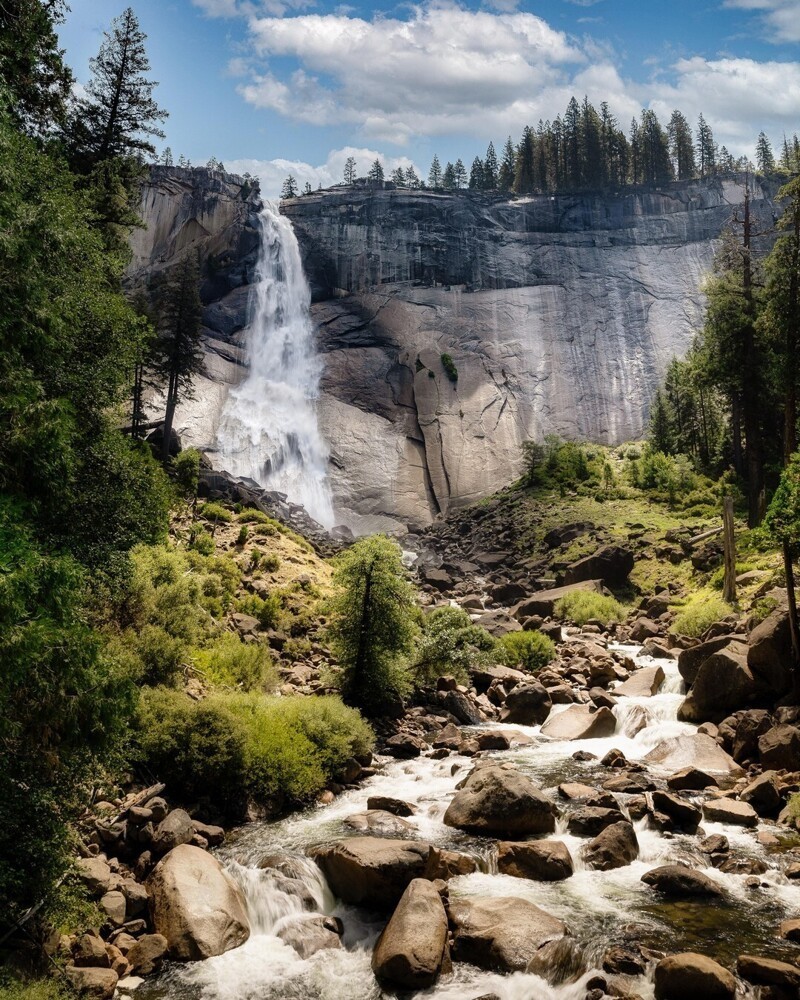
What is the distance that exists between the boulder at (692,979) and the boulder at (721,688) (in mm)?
10968

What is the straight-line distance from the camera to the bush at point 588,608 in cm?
3378

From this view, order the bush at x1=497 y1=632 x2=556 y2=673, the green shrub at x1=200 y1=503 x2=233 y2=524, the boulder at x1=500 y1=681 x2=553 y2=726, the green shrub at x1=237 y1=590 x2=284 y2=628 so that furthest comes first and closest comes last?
the green shrub at x1=200 y1=503 x2=233 y2=524
the bush at x1=497 y1=632 x2=556 y2=673
the green shrub at x1=237 y1=590 x2=284 y2=628
the boulder at x1=500 y1=681 x2=553 y2=726

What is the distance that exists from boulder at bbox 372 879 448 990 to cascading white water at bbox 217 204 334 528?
53.6 meters

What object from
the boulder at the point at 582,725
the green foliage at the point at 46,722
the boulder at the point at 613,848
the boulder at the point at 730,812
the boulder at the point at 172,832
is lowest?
the boulder at the point at 582,725

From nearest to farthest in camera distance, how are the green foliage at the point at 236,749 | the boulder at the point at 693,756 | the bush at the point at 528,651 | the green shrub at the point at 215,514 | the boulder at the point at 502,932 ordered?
1. the boulder at the point at 502,932
2. the green foliage at the point at 236,749
3. the boulder at the point at 693,756
4. the bush at the point at 528,651
5. the green shrub at the point at 215,514

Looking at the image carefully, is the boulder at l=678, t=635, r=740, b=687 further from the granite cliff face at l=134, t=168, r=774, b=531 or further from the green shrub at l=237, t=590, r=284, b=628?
the granite cliff face at l=134, t=168, r=774, b=531

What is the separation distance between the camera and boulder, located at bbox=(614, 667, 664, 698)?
22250mm

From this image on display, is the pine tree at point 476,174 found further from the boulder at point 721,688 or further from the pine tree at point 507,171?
the boulder at point 721,688

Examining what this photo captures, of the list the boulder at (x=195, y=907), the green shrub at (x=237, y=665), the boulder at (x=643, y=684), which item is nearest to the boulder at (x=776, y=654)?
the boulder at (x=643, y=684)

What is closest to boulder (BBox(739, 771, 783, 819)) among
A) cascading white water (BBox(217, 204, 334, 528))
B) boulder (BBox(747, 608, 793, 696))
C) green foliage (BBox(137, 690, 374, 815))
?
boulder (BBox(747, 608, 793, 696))

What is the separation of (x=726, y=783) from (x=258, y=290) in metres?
74.1

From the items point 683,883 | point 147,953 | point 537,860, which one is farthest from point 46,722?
point 683,883

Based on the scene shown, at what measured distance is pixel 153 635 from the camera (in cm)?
1731

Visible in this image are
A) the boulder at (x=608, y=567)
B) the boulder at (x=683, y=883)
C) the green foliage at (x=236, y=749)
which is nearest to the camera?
the boulder at (x=683, y=883)
